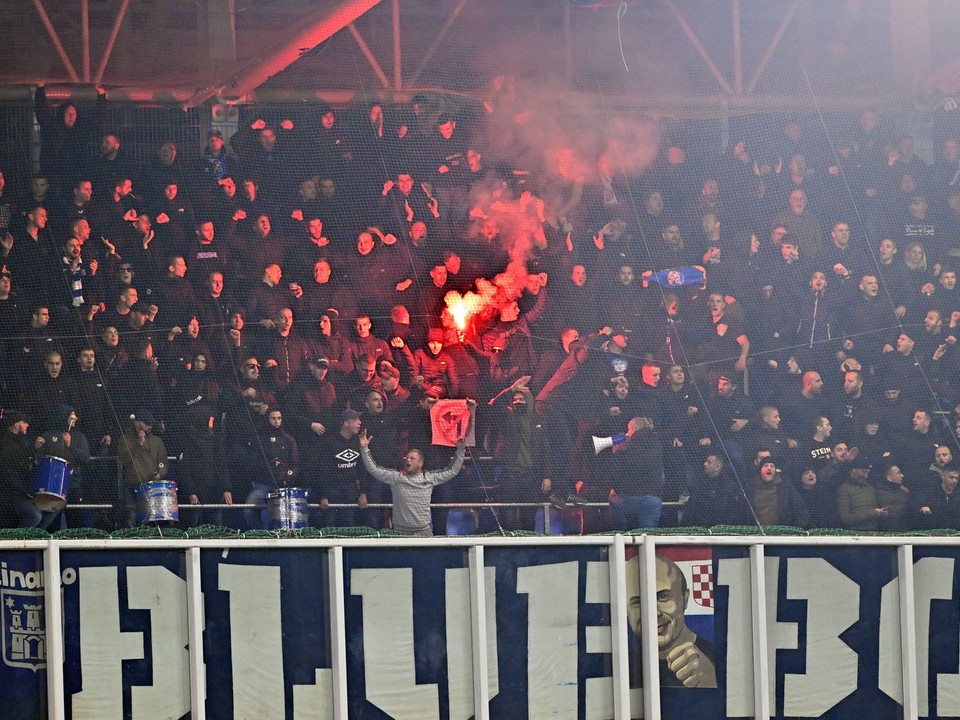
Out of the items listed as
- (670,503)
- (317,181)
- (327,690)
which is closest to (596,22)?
(317,181)

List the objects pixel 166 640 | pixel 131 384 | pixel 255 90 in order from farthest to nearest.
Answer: pixel 255 90, pixel 131 384, pixel 166 640

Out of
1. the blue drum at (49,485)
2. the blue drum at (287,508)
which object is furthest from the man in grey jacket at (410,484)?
the blue drum at (49,485)

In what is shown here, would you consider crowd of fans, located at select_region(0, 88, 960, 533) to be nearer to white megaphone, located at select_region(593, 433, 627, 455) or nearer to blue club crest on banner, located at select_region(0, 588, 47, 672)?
Result: white megaphone, located at select_region(593, 433, 627, 455)

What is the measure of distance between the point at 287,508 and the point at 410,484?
3.28 feet

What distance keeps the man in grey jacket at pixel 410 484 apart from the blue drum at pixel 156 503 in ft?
5.08

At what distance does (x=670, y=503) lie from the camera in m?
12.2

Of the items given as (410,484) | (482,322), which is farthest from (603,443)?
(410,484)

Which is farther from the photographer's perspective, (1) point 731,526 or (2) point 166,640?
(1) point 731,526

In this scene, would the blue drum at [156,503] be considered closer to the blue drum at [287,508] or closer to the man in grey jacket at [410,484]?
the blue drum at [287,508]

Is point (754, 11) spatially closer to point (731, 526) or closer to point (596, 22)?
point (596, 22)

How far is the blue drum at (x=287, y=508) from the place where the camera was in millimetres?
11742

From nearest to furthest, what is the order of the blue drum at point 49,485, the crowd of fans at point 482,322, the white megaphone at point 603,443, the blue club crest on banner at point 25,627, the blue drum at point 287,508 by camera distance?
the blue club crest on banner at point 25,627
the blue drum at point 49,485
the blue drum at point 287,508
the crowd of fans at point 482,322
the white megaphone at point 603,443

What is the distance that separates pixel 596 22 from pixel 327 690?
649 centimetres

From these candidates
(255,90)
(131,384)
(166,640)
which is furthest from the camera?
(255,90)
